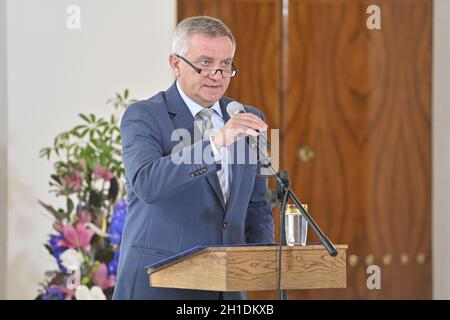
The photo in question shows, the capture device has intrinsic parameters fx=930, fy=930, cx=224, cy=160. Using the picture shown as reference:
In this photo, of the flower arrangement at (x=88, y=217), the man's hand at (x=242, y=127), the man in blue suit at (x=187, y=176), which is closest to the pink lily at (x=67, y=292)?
the flower arrangement at (x=88, y=217)

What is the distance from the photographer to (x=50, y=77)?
4547 millimetres

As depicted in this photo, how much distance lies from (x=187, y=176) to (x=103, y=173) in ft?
5.60

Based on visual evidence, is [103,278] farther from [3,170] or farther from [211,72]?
[211,72]

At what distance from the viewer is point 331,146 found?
4.93 metres

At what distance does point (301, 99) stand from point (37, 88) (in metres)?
1.36

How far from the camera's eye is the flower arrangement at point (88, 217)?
13.0 ft

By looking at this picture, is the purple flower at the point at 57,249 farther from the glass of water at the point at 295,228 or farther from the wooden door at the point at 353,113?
the glass of water at the point at 295,228

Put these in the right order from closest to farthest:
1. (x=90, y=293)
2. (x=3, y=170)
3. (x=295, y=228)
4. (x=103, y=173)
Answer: (x=295, y=228)
(x=90, y=293)
(x=103, y=173)
(x=3, y=170)

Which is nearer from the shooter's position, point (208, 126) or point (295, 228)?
point (295, 228)

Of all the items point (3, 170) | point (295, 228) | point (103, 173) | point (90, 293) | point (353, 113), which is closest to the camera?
point (295, 228)

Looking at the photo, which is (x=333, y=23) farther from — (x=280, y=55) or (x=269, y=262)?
(x=269, y=262)

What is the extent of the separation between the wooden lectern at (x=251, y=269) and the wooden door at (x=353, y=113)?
8.39 feet
